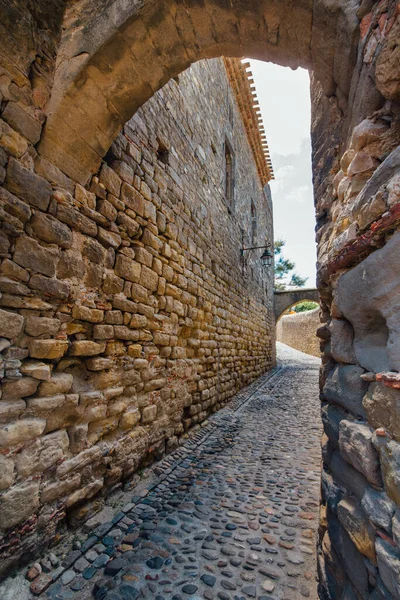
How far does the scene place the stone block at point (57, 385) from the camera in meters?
1.77

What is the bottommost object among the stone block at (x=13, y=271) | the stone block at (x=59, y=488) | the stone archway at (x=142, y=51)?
the stone block at (x=59, y=488)

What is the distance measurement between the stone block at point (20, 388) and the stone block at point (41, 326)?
277 mm

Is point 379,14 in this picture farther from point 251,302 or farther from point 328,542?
point 251,302

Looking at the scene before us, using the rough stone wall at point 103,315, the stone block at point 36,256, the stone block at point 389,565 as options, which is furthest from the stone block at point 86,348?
the stone block at point 389,565

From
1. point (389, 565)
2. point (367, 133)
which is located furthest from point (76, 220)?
point (389, 565)

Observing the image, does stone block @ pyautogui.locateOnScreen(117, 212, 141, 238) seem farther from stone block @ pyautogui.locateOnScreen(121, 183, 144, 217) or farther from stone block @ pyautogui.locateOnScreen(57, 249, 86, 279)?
stone block @ pyautogui.locateOnScreen(57, 249, 86, 279)

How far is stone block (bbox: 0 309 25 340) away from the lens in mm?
1584

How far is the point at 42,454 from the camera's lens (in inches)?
68.0

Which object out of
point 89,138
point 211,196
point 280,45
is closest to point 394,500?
point 280,45

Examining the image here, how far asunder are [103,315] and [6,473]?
3.79 feet

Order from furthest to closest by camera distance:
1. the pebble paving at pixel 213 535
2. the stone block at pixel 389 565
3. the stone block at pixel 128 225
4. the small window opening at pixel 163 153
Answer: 1. the small window opening at pixel 163 153
2. the stone block at pixel 128 225
3. the pebble paving at pixel 213 535
4. the stone block at pixel 389 565

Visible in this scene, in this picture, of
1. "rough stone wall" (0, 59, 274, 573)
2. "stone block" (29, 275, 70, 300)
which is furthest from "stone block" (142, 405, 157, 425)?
"stone block" (29, 275, 70, 300)

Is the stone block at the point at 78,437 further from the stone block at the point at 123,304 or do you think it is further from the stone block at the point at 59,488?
the stone block at the point at 123,304

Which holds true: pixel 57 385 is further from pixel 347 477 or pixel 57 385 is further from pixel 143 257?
pixel 347 477
